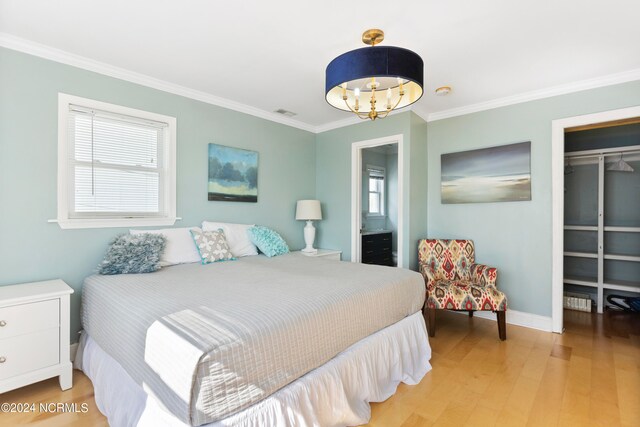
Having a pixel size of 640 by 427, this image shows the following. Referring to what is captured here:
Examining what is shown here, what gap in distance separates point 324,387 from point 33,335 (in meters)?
1.88

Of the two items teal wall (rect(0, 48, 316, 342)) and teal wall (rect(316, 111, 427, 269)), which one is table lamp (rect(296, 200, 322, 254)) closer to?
teal wall (rect(316, 111, 427, 269))

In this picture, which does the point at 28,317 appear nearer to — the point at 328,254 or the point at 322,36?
the point at 322,36

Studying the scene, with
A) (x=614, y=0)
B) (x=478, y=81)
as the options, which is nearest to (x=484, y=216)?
(x=478, y=81)

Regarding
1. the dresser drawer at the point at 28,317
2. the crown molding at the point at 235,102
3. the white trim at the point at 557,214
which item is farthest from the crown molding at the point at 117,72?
the white trim at the point at 557,214

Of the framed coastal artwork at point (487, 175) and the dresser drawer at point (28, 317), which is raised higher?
the framed coastal artwork at point (487, 175)

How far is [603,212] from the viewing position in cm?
371

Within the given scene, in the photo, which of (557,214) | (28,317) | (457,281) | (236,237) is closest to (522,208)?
(557,214)

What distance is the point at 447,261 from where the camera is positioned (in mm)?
3457

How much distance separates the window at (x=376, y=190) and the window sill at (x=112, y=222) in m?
3.64

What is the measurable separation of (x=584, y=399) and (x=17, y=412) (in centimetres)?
349

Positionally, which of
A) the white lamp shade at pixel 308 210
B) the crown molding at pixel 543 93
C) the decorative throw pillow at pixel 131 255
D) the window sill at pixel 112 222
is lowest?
the decorative throw pillow at pixel 131 255

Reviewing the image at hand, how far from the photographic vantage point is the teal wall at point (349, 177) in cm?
356

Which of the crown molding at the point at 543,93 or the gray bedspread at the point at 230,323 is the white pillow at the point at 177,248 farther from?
the crown molding at the point at 543,93

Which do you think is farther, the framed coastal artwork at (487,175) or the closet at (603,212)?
the closet at (603,212)
